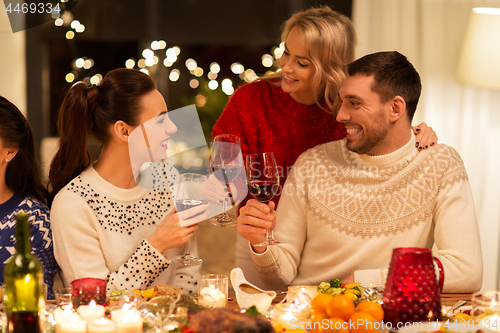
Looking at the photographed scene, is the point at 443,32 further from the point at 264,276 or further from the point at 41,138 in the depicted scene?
the point at 41,138

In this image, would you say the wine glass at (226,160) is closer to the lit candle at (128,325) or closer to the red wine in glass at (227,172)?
the red wine in glass at (227,172)

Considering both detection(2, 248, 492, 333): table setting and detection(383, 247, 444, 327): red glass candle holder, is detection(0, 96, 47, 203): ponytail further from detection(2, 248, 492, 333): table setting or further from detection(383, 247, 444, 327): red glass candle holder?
detection(383, 247, 444, 327): red glass candle holder

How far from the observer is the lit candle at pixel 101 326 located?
0.99 meters

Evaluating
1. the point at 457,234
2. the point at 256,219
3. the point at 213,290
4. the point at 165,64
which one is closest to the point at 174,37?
the point at 165,64

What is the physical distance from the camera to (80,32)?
4371mm

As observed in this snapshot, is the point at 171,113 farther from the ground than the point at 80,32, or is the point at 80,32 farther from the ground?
the point at 80,32

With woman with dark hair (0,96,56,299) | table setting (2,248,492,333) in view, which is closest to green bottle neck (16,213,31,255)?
table setting (2,248,492,333)

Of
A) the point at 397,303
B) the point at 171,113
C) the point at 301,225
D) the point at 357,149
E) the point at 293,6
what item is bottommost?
the point at 301,225

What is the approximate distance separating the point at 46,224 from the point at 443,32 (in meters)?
2.93

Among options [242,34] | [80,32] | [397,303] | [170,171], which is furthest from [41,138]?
[397,303]

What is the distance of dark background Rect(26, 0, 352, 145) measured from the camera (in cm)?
427

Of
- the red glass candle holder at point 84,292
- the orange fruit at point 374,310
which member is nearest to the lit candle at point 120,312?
the red glass candle holder at point 84,292

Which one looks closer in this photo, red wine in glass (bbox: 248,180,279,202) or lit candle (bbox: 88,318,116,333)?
lit candle (bbox: 88,318,116,333)

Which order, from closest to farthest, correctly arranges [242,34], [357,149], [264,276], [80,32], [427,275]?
[427,275], [264,276], [357,149], [80,32], [242,34]
